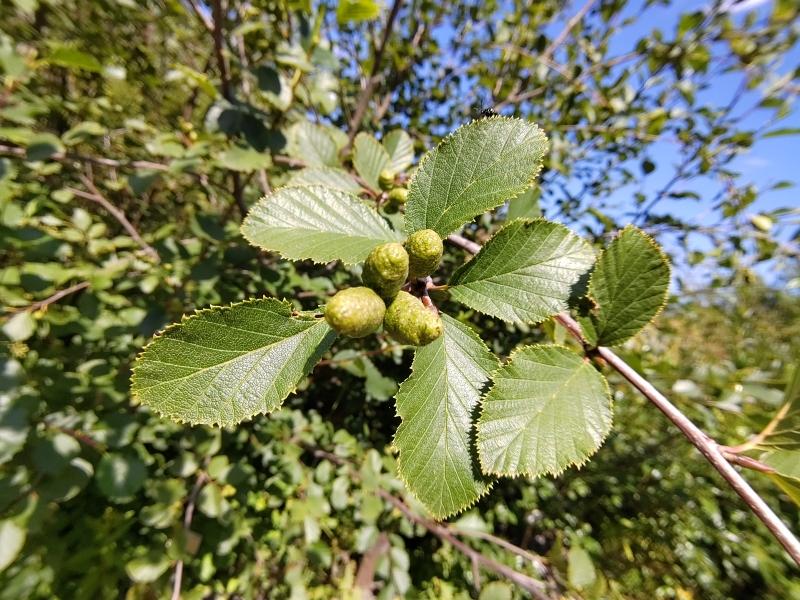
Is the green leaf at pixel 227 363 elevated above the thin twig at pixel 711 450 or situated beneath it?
situated beneath

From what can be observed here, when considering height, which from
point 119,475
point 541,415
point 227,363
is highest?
point 541,415

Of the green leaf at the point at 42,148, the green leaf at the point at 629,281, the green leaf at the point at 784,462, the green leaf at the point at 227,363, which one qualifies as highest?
the green leaf at the point at 629,281

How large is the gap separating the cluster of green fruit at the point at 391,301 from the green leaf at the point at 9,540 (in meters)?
1.54

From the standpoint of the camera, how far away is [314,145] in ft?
4.21

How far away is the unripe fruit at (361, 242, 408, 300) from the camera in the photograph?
0.64 meters

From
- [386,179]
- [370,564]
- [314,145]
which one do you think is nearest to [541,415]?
[386,179]

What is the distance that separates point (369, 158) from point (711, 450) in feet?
3.38

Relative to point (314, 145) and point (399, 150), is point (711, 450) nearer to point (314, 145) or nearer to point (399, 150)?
point (399, 150)

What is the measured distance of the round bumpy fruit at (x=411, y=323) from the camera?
627mm

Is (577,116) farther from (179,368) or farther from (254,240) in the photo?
(179,368)

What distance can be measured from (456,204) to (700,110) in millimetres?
2159

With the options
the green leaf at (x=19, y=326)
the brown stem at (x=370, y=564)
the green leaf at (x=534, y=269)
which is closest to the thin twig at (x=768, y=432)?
the green leaf at (x=534, y=269)

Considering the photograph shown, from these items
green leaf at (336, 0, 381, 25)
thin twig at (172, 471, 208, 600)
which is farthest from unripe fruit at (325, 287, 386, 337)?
thin twig at (172, 471, 208, 600)

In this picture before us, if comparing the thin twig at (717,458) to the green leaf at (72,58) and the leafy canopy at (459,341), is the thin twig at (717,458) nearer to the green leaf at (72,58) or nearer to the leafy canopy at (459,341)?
the leafy canopy at (459,341)
